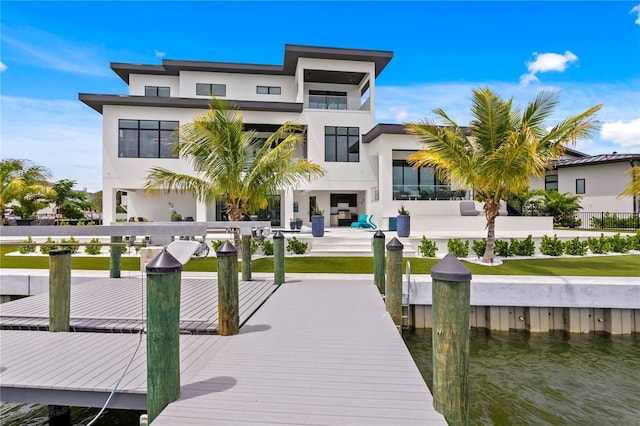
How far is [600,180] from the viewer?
24750 mm

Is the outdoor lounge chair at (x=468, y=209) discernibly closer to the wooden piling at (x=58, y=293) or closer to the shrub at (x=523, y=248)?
the shrub at (x=523, y=248)

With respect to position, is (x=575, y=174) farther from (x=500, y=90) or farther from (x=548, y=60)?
(x=548, y=60)

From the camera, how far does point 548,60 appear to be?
5978 centimetres

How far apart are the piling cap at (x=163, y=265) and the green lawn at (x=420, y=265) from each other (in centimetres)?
718

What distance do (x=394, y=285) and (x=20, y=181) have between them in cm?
2311

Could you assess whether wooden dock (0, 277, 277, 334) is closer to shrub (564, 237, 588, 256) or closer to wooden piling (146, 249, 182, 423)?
wooden piling (146, 249, 182, 423)

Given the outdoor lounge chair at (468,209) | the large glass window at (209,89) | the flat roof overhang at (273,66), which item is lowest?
the outdoor lounge chair at (468,209)

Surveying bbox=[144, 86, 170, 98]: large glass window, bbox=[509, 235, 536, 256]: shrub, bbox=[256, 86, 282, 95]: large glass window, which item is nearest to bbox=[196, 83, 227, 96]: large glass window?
bbox=[256, 86, 282, 95]: large glass window

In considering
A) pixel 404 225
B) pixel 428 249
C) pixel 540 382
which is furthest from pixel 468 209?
pixel 540 382

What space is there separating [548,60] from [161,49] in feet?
198

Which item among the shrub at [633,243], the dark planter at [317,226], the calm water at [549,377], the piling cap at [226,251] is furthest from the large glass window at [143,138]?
the shrub at [633,243]

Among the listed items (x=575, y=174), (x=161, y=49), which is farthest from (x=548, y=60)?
(x=161, y=49)

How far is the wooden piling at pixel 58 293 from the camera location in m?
5.20

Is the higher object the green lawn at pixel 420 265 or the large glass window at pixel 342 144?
the large glass window at pixel 342 144
